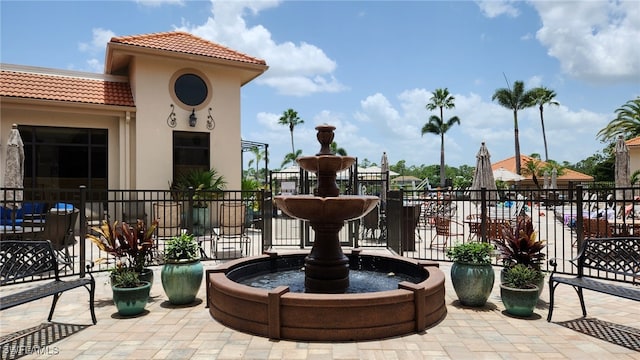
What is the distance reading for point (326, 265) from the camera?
570 centimetres

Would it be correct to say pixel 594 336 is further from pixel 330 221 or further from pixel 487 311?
pixel 330 221

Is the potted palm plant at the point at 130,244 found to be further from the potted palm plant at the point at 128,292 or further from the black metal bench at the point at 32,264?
the black metal bench at the point at 32,264

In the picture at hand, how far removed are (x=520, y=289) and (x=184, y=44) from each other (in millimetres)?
13520

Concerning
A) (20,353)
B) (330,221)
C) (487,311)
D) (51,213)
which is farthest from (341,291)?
(51,213)

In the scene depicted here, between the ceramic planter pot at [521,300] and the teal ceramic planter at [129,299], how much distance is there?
473 cm

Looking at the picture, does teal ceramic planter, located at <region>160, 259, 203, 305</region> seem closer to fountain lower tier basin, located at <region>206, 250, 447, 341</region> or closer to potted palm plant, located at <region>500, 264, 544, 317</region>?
fountain lower tier basin, located at <region>206, 250, 447, 341</region>

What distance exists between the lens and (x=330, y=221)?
5.44m

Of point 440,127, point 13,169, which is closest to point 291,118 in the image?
point 440,127

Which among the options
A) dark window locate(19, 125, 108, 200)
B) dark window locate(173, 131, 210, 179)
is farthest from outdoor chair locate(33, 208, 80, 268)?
dark window locate(173, 131, 210, 179)

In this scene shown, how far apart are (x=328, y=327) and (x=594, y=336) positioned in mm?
2982

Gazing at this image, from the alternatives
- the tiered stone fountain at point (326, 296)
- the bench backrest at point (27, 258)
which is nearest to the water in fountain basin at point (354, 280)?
the tiered stone fountain at point (326, 296)

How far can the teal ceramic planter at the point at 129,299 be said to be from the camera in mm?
5238

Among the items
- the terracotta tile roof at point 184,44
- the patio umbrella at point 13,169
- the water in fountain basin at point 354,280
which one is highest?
the terracotta tile roof at point 184,44

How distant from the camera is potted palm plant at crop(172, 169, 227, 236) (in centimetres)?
1295
